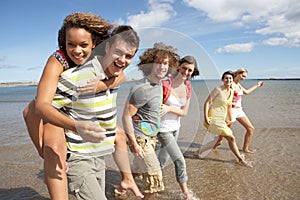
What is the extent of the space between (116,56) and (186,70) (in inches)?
36.8

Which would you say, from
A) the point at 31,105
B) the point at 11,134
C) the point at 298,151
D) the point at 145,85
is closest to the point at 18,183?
the point at 31,105

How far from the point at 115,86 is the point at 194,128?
133 cm

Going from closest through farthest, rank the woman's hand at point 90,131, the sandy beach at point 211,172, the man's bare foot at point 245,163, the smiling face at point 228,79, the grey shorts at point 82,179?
the woman's hand at point 90,131
the grey shorts at point 82,179
the sandy beach at point 211,172
the man's bare foot at point 245,163
the smiling face at point 228,79

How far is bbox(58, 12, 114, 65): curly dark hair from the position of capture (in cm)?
187

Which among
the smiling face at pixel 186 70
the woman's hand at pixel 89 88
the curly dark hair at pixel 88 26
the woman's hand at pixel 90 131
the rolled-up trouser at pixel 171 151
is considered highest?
the curly dark hair at pixel 88 26

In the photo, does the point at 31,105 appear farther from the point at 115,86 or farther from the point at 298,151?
the point at 298,151

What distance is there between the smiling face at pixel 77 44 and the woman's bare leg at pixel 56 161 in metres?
0.52

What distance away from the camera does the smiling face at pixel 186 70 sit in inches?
103

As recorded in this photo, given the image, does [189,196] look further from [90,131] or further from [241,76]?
[241,76]

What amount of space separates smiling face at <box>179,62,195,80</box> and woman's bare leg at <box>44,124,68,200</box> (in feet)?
4.50

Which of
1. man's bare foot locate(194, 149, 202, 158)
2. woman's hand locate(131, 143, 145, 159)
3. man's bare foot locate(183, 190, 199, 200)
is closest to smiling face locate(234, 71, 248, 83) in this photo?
man's bare foot locate(194, 149, 202, 158)

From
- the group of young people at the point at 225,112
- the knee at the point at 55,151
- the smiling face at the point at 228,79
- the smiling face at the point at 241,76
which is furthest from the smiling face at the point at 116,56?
the smiling face at the point at 241,76

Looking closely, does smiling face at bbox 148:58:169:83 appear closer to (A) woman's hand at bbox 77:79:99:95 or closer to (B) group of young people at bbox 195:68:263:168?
(A) woman's hand at bbox 77:79:99:95

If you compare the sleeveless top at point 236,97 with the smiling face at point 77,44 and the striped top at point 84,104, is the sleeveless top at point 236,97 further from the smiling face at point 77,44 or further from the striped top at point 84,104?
the smiling face at point 77,44
